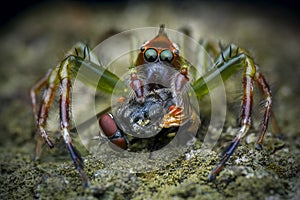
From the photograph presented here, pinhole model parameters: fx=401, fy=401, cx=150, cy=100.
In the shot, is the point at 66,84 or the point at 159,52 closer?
the point at 66,84

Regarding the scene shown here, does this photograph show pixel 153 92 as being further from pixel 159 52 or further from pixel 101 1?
pixel 101 1

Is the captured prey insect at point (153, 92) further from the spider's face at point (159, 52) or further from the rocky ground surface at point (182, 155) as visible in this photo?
the rocky ground surface at point (182, 155)

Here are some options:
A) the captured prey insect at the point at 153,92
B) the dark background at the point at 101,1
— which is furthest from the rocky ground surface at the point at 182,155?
the captured prey insect at the point at 153,92

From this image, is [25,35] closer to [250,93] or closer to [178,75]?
[178,75]

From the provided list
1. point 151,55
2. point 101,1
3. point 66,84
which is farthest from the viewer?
point 101,1

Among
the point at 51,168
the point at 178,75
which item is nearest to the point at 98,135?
the point at 51,168

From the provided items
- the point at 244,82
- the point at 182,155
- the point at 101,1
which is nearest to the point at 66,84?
the point at 182,155

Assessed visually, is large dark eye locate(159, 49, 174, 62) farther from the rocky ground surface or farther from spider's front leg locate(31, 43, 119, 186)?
the rocky ground surface
